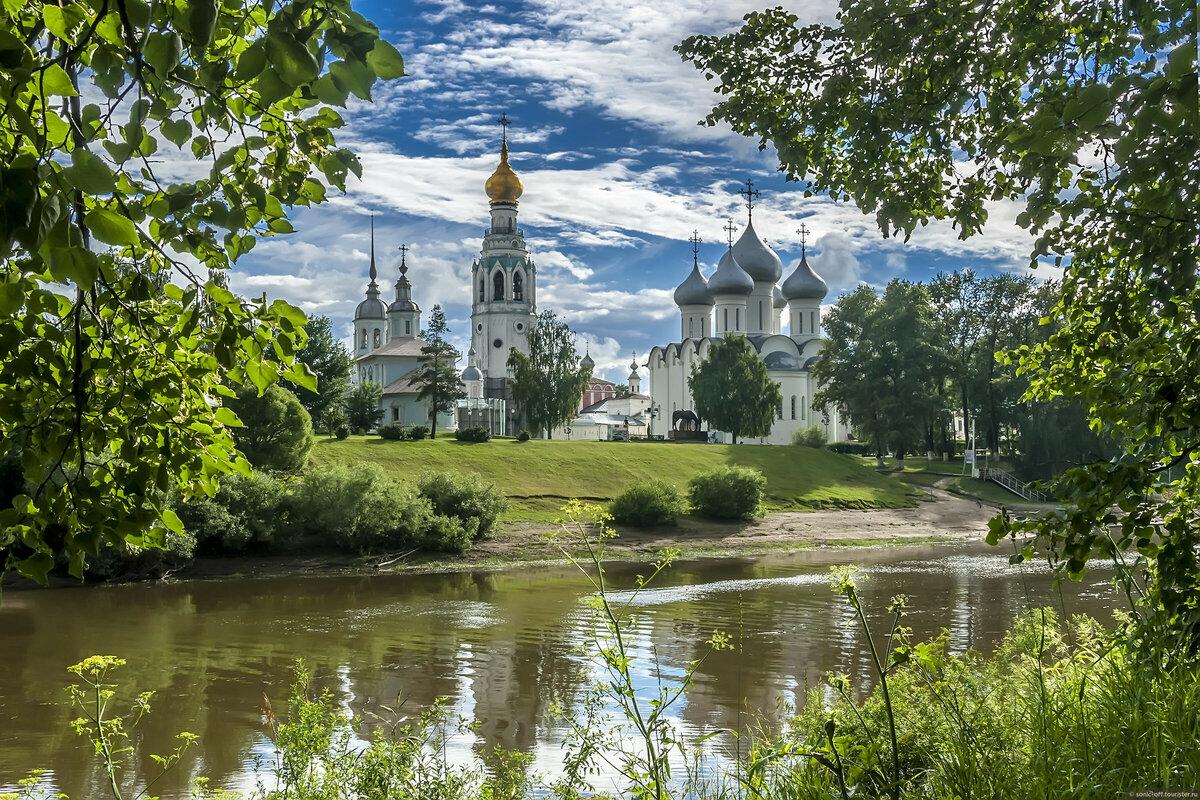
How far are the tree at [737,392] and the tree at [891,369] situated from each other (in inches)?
127

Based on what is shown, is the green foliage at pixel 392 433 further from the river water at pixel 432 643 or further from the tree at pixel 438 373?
the river water at pixel 432 643

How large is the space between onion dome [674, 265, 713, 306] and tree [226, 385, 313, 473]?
132 feet

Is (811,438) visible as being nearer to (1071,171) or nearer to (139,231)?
(1071,171)

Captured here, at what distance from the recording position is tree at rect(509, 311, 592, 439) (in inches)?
1917

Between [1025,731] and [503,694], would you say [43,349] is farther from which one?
[503,694]

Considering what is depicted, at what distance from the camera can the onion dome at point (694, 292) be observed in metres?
67.6

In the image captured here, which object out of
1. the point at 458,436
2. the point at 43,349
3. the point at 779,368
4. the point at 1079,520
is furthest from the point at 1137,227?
the point at 779,368

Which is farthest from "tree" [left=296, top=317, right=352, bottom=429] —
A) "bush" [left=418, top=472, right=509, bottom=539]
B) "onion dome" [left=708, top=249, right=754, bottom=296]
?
"onion dome" [left=708, top=249, right=754, bottom=296]

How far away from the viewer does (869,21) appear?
206 inches

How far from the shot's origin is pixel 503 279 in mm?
70000

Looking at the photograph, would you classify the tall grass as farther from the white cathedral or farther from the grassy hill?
the white cathedral

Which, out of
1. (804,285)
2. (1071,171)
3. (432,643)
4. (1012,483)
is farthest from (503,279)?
(1071,171)

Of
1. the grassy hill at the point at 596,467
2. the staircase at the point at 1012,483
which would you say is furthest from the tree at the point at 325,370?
the staircase at the point at 1012,483

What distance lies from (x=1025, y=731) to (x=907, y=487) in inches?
1666
